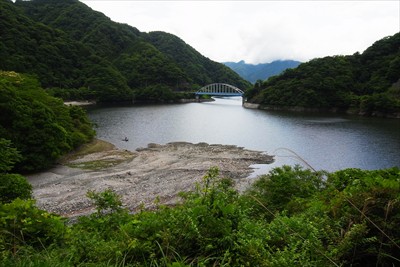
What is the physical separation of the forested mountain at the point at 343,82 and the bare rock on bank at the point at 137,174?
5626 centimetres

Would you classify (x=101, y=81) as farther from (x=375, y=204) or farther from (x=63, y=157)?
(x=375, y=204)

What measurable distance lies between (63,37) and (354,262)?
136302 millimetres

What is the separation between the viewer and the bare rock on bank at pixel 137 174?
69.6ft

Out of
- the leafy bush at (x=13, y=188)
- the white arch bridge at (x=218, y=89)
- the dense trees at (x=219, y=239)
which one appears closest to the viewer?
the dense trees at (x=219, y=239)

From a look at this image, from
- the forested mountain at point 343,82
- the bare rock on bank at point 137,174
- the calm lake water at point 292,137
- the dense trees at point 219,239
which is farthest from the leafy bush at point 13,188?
the forested mountain at point 343,82

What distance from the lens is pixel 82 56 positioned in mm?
125062

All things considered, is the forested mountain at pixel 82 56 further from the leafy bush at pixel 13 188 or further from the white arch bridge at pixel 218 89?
the leafy bush at pixel 13 188

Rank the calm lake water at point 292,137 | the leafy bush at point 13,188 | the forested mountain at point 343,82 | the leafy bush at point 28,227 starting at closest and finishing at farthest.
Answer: the leafy bush at point 28,227 < the leafy bush at point 13,188 < the calm lake water at point 292,137 < the forested mountain at point 343,82

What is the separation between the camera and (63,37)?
123 m

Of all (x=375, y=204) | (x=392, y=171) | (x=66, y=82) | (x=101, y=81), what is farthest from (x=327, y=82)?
(x=375, y=204)

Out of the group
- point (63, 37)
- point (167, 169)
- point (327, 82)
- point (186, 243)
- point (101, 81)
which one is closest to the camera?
point (186, 243)

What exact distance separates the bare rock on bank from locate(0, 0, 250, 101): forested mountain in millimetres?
62749

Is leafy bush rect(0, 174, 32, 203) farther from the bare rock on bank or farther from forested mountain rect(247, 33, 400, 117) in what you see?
forested mountain rect(247, 33, 400, 117)

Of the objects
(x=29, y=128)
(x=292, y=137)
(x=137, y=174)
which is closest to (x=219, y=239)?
(x=137, y=174)
